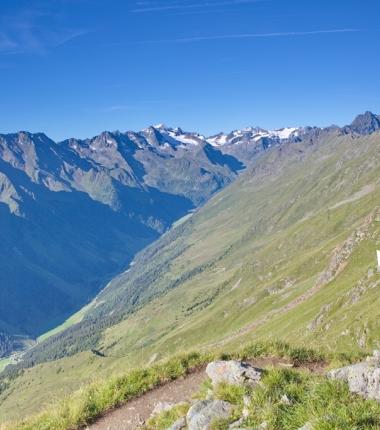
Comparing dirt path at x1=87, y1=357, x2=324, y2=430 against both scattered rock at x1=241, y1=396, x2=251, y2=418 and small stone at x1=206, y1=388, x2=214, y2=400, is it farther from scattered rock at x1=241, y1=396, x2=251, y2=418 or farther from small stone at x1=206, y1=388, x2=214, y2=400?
scattered rock at x1=241, y1=396, x2=251, y2=418

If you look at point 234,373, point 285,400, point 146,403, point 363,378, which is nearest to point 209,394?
point 234,373

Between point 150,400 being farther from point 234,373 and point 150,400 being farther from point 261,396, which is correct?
point 261,396

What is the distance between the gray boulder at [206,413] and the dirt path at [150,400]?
2746 millimetres

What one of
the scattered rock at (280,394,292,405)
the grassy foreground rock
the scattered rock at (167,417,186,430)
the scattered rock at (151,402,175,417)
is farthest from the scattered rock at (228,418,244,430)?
the scattered rock at (151,402,175,417)

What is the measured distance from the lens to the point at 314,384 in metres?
15.8

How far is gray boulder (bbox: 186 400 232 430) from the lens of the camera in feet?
52.5

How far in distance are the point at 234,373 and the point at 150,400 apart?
4.14 meters

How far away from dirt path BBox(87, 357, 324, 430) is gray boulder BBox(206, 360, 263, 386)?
1.08 m

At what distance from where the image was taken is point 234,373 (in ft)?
62.6

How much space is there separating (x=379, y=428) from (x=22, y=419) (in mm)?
15591

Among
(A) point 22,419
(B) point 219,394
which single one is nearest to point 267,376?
(B) point 219,394

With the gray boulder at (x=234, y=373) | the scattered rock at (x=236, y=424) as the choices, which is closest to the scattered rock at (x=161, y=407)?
the gray boulder at (x=234, y=373)

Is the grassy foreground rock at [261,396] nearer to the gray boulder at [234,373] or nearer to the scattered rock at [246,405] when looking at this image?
the scattered rock at [246,405]

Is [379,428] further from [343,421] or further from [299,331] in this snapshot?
[299,331]
